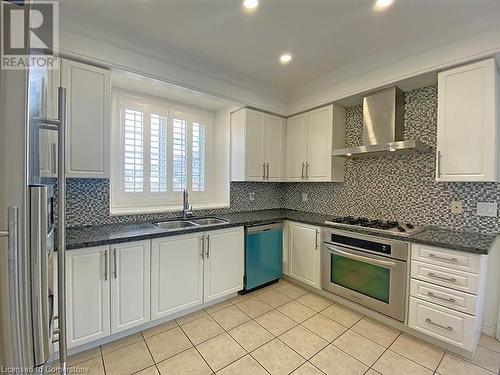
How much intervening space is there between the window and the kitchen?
0.02 metres

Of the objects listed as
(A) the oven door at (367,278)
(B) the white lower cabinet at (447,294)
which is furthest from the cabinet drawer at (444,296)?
(A) the oven door at (367,278)

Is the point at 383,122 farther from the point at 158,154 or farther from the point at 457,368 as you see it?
the point at 158,154

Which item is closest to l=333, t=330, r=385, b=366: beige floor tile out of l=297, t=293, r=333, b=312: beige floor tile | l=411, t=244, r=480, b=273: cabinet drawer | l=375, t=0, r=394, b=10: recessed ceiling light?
l=297, t=293, r=333, b=312: beige floor tile

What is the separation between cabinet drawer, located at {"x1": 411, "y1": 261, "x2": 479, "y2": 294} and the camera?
1.73 m

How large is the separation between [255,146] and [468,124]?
7.15 ft

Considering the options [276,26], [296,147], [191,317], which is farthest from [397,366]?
[276,26]

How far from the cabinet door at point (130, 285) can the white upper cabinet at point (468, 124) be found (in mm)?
2775

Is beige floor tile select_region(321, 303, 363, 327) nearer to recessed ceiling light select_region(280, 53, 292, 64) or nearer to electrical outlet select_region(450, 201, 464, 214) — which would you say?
electrical outlet select_region(450, 201, 464, 214)

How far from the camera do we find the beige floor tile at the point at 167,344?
1.81m

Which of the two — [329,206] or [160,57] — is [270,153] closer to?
[329,206]

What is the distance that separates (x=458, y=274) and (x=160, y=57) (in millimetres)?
3241

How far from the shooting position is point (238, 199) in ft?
11.2

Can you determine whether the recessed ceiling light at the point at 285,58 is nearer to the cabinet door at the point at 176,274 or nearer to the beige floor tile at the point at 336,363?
the cabinet door at the point at 176,274

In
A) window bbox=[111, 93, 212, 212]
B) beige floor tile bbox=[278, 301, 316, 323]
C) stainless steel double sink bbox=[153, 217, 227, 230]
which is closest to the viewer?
beige floor tile bbox=[278, 301, 316, 323]
